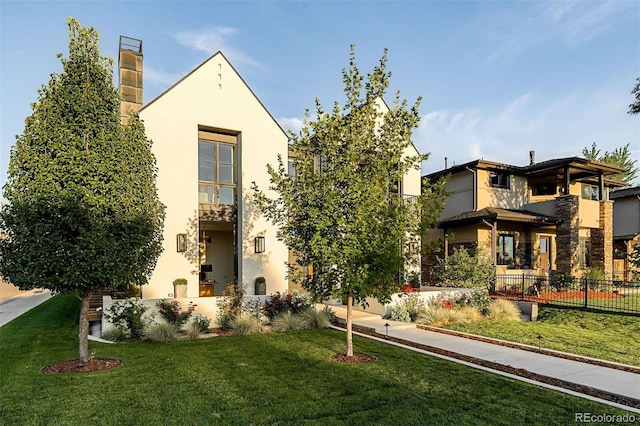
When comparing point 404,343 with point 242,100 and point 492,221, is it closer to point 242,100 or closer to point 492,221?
point 242,100

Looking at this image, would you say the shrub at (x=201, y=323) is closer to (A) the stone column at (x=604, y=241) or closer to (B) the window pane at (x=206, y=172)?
(B) the window pane at (x=206, y=172)

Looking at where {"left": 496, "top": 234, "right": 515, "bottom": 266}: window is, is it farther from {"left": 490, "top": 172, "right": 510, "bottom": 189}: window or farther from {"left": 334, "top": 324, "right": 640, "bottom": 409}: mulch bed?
{"left": 334, "top": 324, "right": 640, "bottom": 409}: mulch bed

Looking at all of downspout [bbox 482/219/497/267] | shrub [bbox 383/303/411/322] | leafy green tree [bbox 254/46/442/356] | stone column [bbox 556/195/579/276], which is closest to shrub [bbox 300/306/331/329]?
shrub [bbox 383/303/411/322]

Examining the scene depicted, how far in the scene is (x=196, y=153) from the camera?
14414 millimetres

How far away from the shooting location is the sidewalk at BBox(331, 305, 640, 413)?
6550 millimetres

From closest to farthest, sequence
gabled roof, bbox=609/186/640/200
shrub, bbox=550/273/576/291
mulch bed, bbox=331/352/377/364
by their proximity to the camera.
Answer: mulch bed, bbox=331/352/377/364 → shrub, bbox=550/273/576/291 → gabled roof, bbox=609/186/640/200

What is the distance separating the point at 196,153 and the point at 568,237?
62.1 ft

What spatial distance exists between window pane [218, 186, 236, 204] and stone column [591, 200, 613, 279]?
2041 centimetres

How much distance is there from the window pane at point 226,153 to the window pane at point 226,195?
1053mm

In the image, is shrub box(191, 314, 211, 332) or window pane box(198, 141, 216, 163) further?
window pane box(198, 141, 216, 163)

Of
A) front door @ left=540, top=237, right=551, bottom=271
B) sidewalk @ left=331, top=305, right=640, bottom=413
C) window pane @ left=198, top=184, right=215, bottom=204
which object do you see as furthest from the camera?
front door @ left=540, top=237, right=551, bottom=271

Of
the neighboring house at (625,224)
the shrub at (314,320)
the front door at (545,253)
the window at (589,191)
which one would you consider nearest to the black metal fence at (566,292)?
the front door at (545,253)

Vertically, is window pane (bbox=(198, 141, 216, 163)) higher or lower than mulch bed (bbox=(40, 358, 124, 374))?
higher

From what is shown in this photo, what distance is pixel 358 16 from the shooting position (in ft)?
40.2
